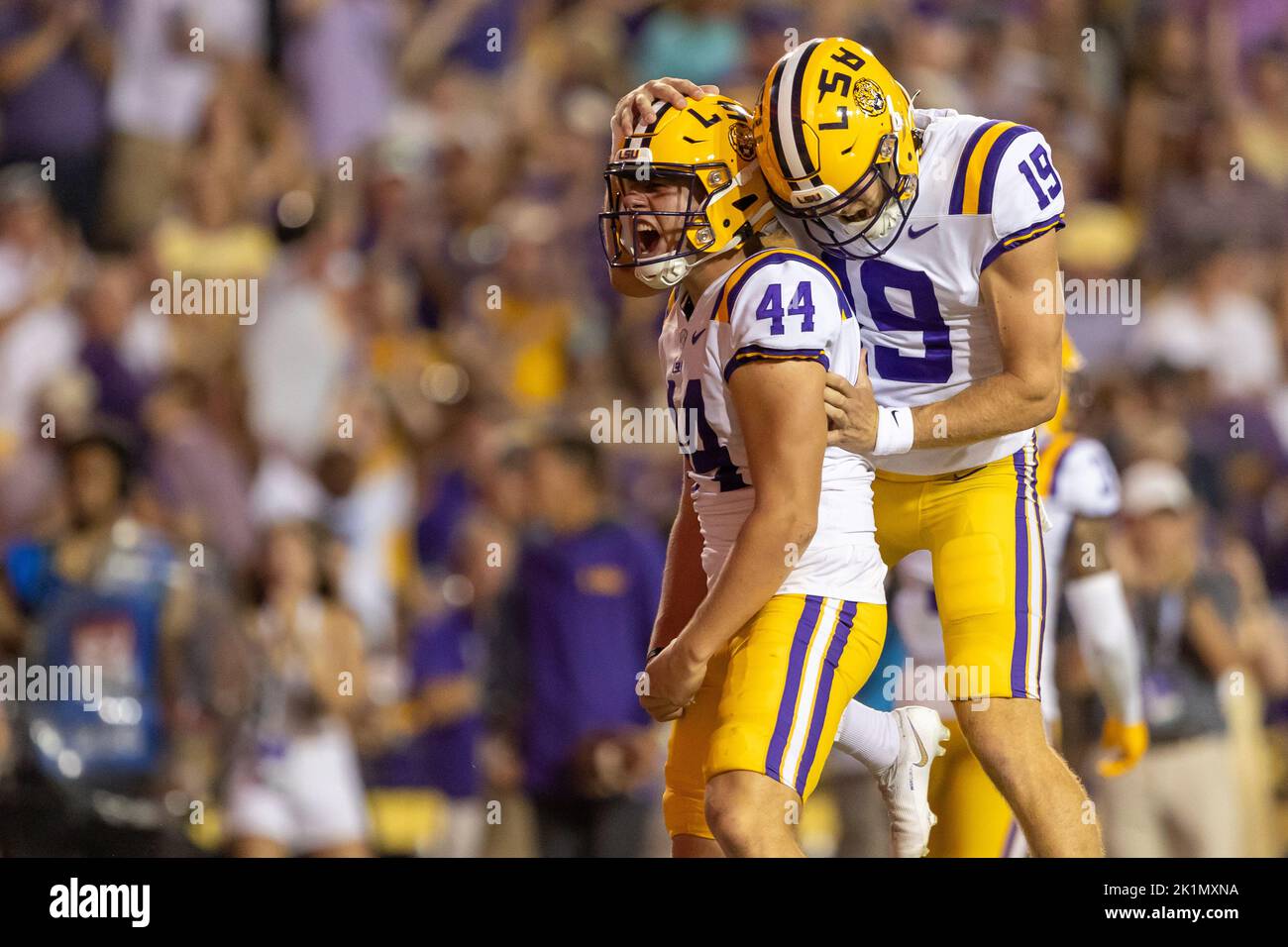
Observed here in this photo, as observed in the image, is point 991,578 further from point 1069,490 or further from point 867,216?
point 1069,490

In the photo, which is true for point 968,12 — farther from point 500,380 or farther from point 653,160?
point 653,160

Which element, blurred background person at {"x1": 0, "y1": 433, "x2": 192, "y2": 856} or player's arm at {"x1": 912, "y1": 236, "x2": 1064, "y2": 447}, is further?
blurred background person at {"x1": 0, "y1": 433, "x2": 192, "y2": 856}

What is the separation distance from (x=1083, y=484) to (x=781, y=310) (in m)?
2.10

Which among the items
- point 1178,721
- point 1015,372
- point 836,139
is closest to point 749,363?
point 836,139

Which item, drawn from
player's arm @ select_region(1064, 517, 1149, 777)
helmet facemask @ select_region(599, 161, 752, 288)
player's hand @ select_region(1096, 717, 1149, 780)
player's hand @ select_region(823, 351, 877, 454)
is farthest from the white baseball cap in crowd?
helmet facemask @ select_region(599, 161, 752, 288)

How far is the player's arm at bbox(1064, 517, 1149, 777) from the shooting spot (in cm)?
600

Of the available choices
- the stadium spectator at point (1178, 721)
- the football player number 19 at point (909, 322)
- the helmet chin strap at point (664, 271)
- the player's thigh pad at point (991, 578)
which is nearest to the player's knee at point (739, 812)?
the player's thigh pad at point (991, 578)

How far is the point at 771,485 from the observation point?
13.9ft

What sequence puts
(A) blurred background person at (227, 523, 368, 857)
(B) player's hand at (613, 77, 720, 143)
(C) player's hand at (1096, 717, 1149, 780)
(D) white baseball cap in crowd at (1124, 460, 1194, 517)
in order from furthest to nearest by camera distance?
(D) white baseball cap in crowd at (1124, 460, 1194, 517), (A) blurred background person at (227, 523, 368, 857), (C) player's hand at (1096, 717, 1149, 780), (B) player's hand at (613, 77, 720, 143)

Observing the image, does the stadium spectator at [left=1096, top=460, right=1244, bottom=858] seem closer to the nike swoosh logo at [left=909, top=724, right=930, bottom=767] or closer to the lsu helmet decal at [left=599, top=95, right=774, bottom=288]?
the nike swoosh logo at [left=909, top=724, right=930, bottom=767]

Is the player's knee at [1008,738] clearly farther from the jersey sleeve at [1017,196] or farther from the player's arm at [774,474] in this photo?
the jersey sleeve at [1017,196]

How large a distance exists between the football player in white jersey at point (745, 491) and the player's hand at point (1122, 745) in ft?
5.60

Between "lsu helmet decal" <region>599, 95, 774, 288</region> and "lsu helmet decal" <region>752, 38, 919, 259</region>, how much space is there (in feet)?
0.24

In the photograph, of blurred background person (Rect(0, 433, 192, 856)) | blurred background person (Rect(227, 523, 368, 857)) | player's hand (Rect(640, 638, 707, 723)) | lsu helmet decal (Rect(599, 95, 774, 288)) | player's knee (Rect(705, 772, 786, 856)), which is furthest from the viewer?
blurred background person (Rect(227, 523, 368, 857))
